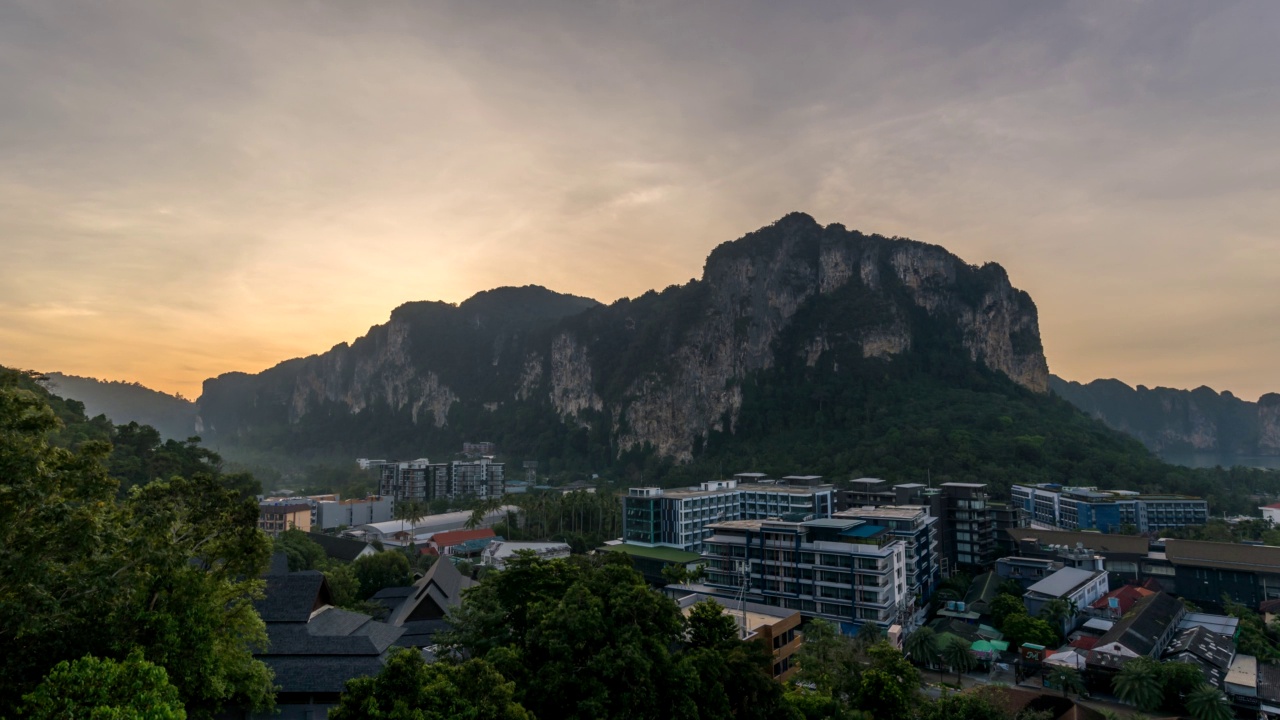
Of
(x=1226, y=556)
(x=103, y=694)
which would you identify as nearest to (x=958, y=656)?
(x=1226, y=556)

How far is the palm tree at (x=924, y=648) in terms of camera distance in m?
35.6

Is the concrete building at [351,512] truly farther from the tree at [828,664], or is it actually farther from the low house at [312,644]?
the tree at [828,664]

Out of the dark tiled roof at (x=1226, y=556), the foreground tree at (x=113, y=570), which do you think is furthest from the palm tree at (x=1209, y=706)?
the foreground tree at (x=113, y=570)

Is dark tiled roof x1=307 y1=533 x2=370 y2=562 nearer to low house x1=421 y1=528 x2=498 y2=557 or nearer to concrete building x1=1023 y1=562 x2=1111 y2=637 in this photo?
low house x1=421 y1=528 x2=498 y2=557

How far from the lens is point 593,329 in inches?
7013

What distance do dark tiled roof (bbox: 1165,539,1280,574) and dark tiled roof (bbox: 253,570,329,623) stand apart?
56.3m

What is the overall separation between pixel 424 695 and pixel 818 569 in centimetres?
3275

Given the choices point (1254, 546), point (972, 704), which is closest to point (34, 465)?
point (972, 704)

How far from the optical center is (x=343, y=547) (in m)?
59.7

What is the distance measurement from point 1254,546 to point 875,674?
46.3m

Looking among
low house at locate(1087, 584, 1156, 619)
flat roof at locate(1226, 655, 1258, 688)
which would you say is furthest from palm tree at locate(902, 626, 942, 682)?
low house at locate(1087, 584, 1156, 619)

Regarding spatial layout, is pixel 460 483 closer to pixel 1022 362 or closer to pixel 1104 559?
pixel 1104 559

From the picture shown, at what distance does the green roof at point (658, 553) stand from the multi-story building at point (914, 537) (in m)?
15.7

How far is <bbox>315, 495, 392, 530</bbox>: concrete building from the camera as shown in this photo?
289 feet
